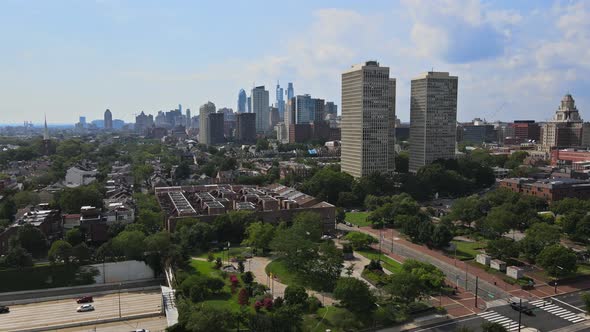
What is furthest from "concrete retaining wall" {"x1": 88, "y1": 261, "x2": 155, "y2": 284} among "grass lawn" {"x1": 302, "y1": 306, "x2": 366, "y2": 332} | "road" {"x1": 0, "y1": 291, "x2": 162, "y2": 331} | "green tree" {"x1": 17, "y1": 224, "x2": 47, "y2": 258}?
"grass lawn" {"x1": 302, "y1": 306, "x2": 366, "y2": 332}

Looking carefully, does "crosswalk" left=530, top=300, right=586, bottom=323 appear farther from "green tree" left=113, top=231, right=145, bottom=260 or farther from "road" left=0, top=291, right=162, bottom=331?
"green tree" left=113, top=231, right=145, bottom=260

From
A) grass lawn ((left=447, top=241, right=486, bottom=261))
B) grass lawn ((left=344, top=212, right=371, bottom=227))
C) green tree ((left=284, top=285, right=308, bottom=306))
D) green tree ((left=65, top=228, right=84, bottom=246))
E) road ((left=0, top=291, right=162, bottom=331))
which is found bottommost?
road ((left=0, top=291, right=162, bottom=331))

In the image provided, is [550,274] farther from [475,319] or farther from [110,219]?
[110,219]

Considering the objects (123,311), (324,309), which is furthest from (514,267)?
(123,311)

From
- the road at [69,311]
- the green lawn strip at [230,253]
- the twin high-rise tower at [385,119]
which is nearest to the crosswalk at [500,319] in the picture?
the green lawn strip at [230,253]

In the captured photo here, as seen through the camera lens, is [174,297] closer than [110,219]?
Yes

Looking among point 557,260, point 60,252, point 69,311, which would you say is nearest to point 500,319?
point 557,260

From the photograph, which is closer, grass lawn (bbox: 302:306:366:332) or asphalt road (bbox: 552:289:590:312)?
grass lawn (bbox: 302:306:366:332)
